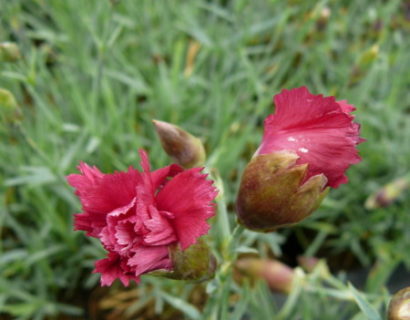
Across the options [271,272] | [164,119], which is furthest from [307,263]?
[164,119]

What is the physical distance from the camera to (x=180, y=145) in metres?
0.70

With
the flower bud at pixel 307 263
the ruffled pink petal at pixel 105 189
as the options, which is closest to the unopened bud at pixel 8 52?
the ruffled pink petal at pixel 105 189

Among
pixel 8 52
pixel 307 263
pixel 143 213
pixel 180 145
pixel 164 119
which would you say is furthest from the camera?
pixel 164 119

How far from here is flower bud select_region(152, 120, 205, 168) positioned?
70 centimetres

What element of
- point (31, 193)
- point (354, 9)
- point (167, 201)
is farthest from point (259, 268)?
point (354, 9)

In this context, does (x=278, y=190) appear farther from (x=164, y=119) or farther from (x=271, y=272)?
(x=164, y=119)

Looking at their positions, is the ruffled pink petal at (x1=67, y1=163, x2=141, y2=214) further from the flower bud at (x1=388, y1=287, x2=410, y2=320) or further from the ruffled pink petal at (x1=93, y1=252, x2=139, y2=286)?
the flower bud at (x1=388, y1=287, x2=410, y2=320)

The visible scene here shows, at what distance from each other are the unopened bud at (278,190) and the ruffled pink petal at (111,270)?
163mm

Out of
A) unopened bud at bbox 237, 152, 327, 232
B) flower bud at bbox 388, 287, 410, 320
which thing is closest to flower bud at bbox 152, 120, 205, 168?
unopened bud at bbox 237, 152, 327, 232

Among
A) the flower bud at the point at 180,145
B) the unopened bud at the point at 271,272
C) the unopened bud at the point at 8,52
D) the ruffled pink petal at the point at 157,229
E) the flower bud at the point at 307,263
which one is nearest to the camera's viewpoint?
the ruffled pink petal at the point at 157,229

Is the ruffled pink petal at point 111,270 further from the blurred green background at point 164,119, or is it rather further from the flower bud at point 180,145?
the blurred green background at point 164,119

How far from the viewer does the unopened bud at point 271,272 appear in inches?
46.4

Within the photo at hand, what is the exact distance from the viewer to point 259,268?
1.22 meters

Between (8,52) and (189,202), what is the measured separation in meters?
0.62
